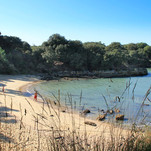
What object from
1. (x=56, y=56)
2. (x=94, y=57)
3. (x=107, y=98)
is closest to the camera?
(x=107, y=98)

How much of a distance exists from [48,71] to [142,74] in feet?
105

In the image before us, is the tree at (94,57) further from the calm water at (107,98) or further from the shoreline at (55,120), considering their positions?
the shoreline at (55,120)

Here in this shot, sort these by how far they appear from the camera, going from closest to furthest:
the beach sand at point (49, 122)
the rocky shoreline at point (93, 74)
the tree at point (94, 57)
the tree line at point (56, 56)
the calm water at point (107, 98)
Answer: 1. the beach sand at point (49, 122)
2. the calm water at point (107, 98)
3. the tree line at point (56, 56)
4. the rocky shoreline at point (93, 74)
5. the tree at point (94, 57)

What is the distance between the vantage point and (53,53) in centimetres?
4431

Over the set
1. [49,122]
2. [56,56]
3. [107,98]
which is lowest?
[107,98]

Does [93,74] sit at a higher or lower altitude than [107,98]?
higher

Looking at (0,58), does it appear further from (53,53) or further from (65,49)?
(65,49)

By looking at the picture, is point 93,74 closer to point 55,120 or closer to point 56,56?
point 56,56

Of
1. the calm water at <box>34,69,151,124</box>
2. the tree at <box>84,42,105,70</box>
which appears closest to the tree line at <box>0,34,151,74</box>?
the tree at <box>84,42,105,70</box>

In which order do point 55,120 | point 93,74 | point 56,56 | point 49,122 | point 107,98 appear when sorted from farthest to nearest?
point 93,74, point 56,56, point 107,98, point 55,120, point 49,122

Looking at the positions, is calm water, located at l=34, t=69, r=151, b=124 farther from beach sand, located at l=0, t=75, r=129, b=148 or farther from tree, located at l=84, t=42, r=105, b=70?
tree, located at l=84, t=42, r=105, b=70

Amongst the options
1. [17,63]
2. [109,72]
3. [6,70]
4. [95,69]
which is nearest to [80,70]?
[95,69]

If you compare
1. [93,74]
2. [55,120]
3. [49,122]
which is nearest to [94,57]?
[93,74]

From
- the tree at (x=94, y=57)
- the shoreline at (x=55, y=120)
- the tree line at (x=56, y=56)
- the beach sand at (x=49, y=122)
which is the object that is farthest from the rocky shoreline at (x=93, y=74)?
the beach sand at (x=49, y=122)
